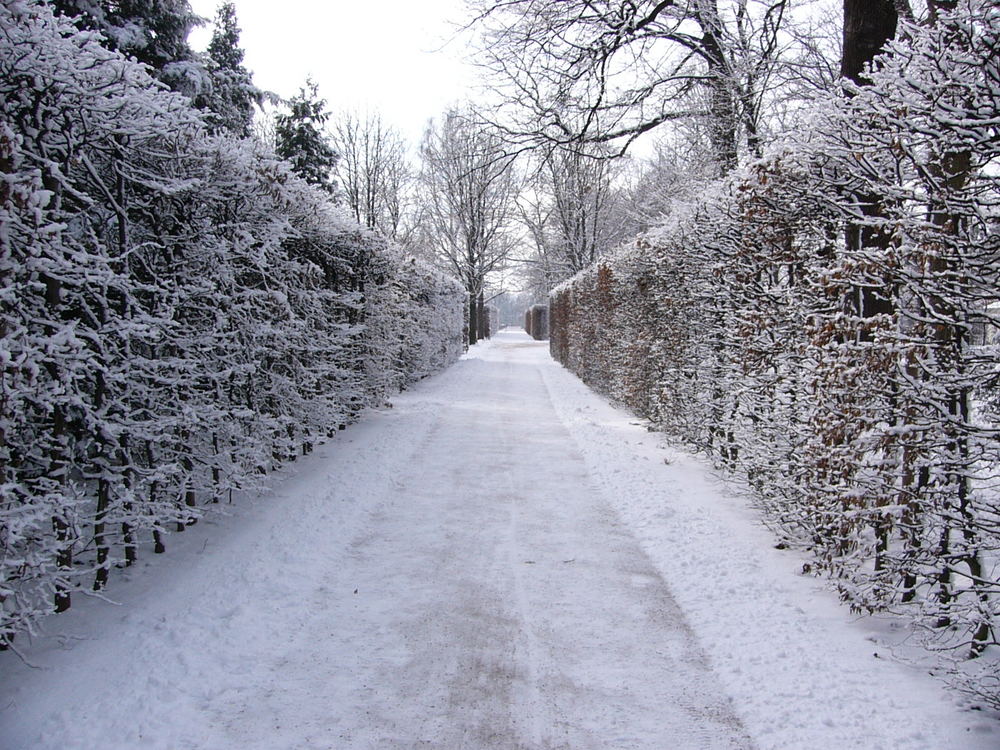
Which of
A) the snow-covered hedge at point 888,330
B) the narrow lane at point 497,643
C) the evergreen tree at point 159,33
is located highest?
the evergreen tree at point 159,33

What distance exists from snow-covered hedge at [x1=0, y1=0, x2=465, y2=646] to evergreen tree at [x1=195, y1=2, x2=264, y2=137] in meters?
8.23

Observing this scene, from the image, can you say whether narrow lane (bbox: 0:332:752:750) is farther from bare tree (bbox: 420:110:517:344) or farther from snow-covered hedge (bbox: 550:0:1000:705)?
bare tree (bbox: 420:110:517:344)

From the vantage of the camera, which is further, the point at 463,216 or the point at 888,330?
the point at 463,216

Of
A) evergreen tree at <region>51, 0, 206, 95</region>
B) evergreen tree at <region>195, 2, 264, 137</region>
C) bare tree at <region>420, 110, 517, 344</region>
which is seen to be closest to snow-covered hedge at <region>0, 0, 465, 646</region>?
evergreen tree at <region>51, 0, 206, 95</region>

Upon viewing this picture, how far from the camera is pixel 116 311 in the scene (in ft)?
12.5

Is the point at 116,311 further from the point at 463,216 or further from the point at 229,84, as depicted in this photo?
the point at 463,216

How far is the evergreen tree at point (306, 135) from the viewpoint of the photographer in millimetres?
19609

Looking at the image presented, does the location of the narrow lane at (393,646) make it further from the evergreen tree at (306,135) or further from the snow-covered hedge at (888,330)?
the evergreen tree at (306,135)

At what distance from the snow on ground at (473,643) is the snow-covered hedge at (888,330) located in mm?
503

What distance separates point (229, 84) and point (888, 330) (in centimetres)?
1547

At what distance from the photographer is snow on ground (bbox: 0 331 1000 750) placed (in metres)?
2.69

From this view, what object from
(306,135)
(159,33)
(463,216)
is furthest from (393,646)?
(463,216)

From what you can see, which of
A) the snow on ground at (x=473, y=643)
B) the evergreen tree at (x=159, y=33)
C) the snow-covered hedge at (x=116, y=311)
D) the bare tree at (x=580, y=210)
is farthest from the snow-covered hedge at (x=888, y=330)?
the bare tree at (x=580, y=210)

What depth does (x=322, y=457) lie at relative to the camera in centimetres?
764
